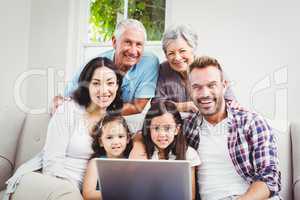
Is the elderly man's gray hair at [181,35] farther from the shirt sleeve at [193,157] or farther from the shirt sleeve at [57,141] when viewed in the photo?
the shirt sleeve at [57,141]

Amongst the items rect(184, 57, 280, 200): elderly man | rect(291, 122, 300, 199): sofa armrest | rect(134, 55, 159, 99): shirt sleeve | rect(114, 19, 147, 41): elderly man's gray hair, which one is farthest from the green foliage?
rect(291, 122, 300, 199): sofa armrest

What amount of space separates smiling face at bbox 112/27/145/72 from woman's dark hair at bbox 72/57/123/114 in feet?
0.15

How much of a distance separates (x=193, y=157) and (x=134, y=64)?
1.79 feet

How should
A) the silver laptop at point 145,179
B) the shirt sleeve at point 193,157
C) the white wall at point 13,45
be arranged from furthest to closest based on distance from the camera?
the white wall at point 13,45, the shirt sleeve at point 193,157, the silver laptop at point 145,179

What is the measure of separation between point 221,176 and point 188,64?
1.77ft

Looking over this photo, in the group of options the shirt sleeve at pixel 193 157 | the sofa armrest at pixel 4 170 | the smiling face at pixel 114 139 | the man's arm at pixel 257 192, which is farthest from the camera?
the sofa armrest at pixel 4 170

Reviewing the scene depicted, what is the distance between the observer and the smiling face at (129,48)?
186 centimetres

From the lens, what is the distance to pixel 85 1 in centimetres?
204

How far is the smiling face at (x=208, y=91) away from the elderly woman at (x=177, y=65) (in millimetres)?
45

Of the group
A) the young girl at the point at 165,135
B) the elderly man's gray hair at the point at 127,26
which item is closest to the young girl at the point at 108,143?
the young girl at the point at 165,135

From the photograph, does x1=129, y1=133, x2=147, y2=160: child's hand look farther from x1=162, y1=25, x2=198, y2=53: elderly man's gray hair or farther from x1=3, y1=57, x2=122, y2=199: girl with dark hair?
x1=162, y1=25, x2=198, y2=53: elderly man's gray hair

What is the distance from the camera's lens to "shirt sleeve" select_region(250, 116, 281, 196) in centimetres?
156

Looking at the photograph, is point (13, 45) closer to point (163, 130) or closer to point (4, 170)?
point (4, 170)

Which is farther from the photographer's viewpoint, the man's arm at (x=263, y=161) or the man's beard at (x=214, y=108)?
the man's beard at (x=214, y=108)
